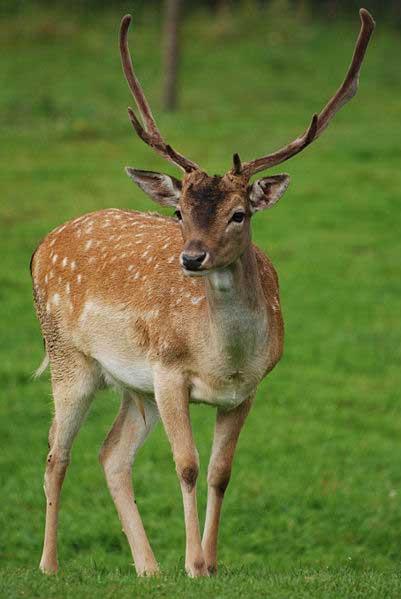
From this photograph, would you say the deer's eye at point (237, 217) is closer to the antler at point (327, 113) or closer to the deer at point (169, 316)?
the deer at point (169, 316)

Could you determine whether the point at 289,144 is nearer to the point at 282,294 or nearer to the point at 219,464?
the point at 219,464

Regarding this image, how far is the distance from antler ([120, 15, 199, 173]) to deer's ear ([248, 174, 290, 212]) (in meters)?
0.31

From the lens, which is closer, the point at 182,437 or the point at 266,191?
the point at 266,191

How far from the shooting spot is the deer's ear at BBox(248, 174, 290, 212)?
245 inches

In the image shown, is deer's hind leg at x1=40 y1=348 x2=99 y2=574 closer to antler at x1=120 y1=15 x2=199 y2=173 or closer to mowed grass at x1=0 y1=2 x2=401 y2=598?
mowed grass at x1=0 y1=2 x2=401 y2=598

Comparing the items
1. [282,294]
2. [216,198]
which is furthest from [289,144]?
[282,294]

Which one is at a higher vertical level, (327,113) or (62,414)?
(327,113)

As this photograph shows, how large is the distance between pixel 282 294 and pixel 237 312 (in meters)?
9.37

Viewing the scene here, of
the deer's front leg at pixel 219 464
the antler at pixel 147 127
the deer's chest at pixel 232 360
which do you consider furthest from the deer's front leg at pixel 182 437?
the antler at pixel 147 127

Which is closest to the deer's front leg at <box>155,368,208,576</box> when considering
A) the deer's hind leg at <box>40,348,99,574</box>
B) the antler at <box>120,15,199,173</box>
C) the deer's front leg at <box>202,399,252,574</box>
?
the deer's front leg at <box>202,399,252,574</box>

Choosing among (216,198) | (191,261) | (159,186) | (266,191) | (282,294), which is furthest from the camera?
(282,294)

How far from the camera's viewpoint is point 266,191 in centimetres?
625

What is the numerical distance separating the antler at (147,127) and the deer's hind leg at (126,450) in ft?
4.62

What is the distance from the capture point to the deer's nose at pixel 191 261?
18.8 feet
